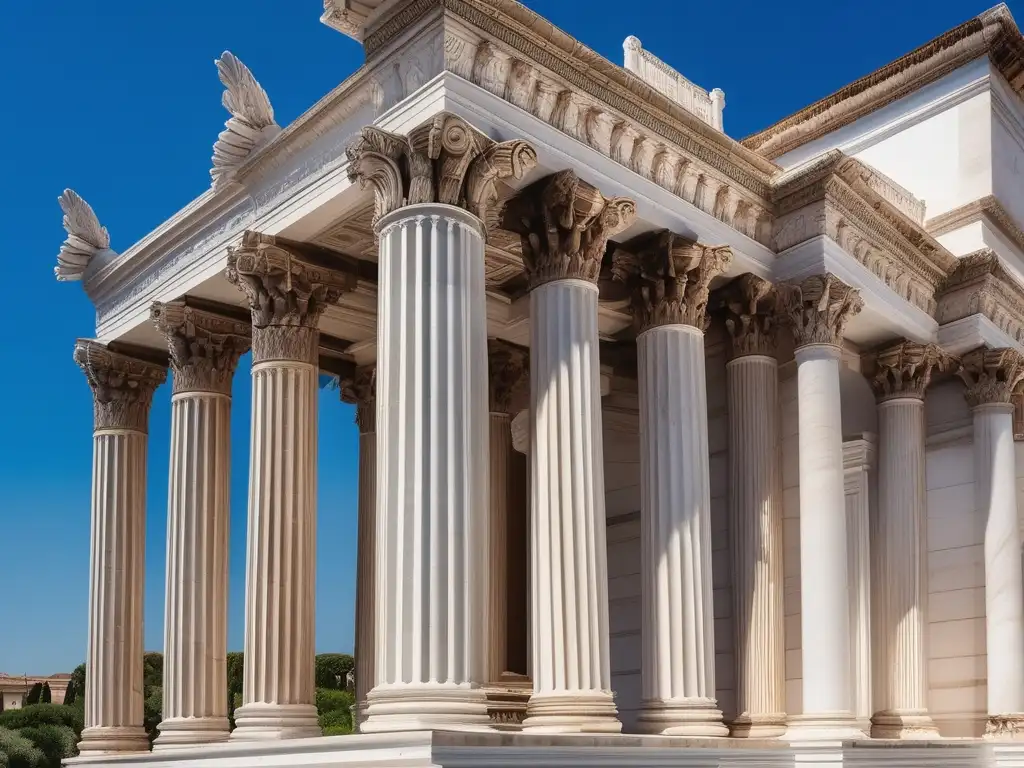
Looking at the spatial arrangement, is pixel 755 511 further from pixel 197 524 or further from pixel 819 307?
pixel 197 524

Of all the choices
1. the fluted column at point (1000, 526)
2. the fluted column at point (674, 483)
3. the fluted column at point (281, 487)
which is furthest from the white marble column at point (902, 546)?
the fluted column at point (281, 487)

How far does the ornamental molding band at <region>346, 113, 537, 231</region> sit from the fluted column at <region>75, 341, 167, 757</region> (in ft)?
33.2

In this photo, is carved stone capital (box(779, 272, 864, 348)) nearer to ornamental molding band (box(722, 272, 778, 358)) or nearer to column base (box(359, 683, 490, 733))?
ornamental molding band (box(722, 272, 778, 358))

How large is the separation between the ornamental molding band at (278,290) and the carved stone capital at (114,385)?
5.34 meters

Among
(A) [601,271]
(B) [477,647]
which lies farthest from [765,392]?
(B) [477,647]

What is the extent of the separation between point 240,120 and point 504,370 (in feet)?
23.9

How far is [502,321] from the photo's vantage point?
24719 millimetres

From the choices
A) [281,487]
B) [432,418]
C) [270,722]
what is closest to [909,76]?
[281,487]

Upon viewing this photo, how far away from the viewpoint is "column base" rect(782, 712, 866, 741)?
20.1m

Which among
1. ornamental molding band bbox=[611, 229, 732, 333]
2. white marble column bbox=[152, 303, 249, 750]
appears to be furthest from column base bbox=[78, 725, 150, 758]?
ornamental molding band bbox=[611, 229, 732, 333]

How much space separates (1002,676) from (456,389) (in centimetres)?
1361

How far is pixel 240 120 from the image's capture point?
20766 mm

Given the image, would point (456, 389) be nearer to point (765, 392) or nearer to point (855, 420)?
point (765, 392)

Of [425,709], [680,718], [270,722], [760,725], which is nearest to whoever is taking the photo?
[425,709]
